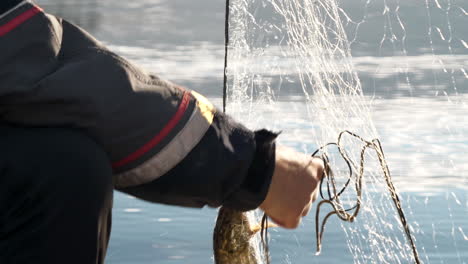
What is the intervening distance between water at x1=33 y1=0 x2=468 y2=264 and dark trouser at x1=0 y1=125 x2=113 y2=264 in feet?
5.15

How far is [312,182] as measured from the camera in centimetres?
153

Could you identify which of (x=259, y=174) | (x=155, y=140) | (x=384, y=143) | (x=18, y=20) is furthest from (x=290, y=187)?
(x=384, y=143)

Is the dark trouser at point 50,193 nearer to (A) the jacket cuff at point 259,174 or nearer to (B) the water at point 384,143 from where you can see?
(A) the jacket cuff at point 259,174

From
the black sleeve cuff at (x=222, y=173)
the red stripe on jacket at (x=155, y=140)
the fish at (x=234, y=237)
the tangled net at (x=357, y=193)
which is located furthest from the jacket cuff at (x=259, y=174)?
the fish at (x=234, y=237)

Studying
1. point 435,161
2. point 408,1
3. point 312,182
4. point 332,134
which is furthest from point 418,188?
point 312,182

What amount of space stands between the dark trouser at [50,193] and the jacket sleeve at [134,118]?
3cm

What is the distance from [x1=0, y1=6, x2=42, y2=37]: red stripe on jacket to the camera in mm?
1281

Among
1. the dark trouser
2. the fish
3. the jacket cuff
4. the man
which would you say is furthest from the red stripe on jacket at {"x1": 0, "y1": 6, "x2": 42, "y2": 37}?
the fish

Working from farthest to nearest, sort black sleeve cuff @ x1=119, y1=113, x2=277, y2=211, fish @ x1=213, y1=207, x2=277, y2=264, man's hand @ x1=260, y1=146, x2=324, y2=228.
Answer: fish @ x1=213, y1=207, x2=277, y2=264
man's hand @ x1=260, y1=146, x2=324, y2=228
black sleeve cuff @ x1=119, y1=113, x2=277, y2=211

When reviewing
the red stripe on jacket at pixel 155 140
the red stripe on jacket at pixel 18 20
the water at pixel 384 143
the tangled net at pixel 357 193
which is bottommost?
the water at pixel 384 143

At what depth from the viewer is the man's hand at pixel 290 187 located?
1484 millimetres

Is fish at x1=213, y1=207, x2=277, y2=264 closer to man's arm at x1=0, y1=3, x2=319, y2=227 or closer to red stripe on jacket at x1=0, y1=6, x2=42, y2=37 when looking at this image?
man's arm at x1=0, y1=3, x2=319, y2=227

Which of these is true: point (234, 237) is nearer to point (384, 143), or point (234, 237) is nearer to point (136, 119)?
point (136, 119)

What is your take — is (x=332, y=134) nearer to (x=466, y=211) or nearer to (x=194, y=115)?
(x=194, y=115)
